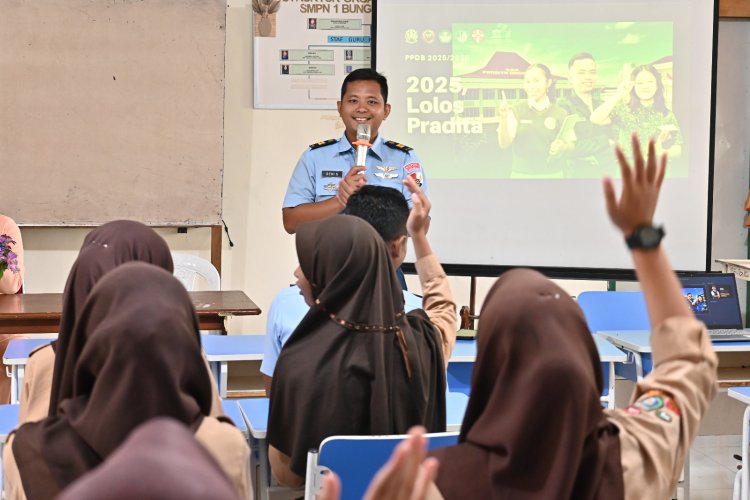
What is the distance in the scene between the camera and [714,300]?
4137mm

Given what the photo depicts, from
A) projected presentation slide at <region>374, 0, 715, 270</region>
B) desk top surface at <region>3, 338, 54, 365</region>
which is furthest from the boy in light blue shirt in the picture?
projected presentation slide at <region>374, 0, 715, 270</region>

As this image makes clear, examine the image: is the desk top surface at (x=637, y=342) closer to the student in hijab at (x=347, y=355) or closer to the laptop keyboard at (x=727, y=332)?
the laptop keyboard at (x=727, y=332)

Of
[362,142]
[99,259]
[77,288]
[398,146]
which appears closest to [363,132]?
[362,142]

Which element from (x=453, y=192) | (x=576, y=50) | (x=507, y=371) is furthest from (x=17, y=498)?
(x=576, y=50)

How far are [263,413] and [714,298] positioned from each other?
95.2 inches

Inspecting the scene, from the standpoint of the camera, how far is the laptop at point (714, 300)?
4113 mm

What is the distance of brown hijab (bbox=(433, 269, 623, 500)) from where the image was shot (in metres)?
1.27

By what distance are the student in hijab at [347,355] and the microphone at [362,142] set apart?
1.34m

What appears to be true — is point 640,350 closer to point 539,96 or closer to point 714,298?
point 714,298

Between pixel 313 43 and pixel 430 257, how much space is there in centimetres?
311

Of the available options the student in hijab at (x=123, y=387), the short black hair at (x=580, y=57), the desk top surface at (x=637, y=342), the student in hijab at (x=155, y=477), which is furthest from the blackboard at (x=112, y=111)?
the student in hijab at (x=155, y=477)

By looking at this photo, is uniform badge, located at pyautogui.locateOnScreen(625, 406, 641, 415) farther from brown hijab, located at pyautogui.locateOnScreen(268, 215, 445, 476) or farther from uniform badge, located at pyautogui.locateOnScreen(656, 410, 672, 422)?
brown hijab, located at pyautogui.locateOnScreen(268, 215, 445, 476)

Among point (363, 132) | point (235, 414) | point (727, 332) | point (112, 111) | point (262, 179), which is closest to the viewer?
point (235, 414)

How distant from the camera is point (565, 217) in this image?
4793 mm
